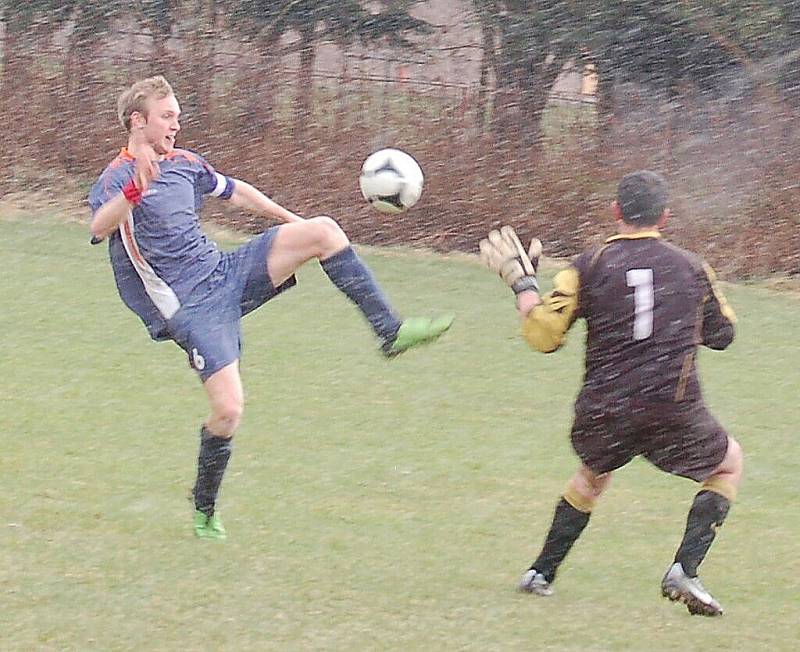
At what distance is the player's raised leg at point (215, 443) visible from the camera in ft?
18.9

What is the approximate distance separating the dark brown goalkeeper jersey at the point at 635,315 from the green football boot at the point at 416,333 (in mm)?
947

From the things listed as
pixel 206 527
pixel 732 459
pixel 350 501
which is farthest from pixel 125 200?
pixel 732 459

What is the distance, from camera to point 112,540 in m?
5.91

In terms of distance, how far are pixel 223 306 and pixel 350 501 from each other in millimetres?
1171

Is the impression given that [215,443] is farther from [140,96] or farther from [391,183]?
[391,183]

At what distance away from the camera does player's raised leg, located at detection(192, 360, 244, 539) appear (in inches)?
226

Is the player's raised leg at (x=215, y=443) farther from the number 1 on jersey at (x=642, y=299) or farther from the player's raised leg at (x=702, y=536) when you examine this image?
the player's raised leg at (x=702, y=536)

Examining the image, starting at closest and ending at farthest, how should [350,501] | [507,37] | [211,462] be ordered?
1. [211,462]
2. [350,501]
3. [507,37]

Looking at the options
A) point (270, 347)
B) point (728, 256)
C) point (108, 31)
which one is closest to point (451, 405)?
point (270, 347)

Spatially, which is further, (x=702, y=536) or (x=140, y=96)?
(x=140, y=96)

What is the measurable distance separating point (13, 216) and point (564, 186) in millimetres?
5605

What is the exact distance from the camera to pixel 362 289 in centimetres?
598

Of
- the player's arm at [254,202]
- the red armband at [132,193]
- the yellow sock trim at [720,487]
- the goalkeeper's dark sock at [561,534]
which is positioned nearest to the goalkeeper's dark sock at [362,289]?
the player's arm at [254,202]

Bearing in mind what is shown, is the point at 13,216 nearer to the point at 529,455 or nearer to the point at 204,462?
the point at 529,455
